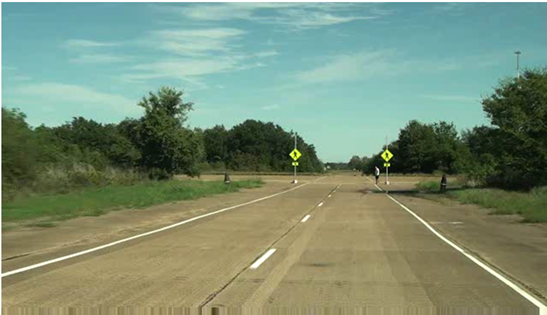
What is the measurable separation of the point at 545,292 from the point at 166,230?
1116 cm

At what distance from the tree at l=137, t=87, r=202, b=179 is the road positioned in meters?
34.4

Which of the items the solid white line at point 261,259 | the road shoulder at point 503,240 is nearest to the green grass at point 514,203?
the road shoulder at point 503,240

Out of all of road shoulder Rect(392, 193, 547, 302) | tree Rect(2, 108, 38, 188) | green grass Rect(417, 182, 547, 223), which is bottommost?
road shoulder Rect(392, 193, 547, 302)

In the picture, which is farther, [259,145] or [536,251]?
[259,145]

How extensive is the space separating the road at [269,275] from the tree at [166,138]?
3437 cm

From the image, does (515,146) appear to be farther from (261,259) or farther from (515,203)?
(261,259)

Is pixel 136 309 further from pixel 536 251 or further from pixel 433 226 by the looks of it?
pixel 433 226

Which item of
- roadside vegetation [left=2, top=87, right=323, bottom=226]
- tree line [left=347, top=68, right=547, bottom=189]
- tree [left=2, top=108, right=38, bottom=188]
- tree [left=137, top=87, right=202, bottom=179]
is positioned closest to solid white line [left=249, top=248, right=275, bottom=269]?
roadside vegetation [left=2, top=87, right=323, bottom=226]

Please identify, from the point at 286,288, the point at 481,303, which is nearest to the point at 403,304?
the point at 481,303

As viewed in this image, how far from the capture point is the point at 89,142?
111 metres

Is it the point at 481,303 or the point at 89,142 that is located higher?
the point at 89,142

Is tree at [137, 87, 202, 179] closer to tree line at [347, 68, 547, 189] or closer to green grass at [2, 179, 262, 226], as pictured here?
green grass at [2, 179, 262, 226]

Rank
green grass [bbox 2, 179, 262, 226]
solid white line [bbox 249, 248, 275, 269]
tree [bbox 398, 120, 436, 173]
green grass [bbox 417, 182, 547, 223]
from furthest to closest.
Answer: tree [bbox 398, 120, 436, 173] → green grass [bbox 417, 182, 547, 223] → green grass [bbox 2, 179, 262, 226] → solid white line [bbox 249, 248, 275, 269]

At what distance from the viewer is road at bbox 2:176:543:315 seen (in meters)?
7.90
